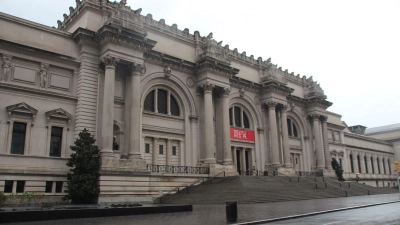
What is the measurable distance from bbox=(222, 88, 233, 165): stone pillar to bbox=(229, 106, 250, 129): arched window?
Result: 3.75m

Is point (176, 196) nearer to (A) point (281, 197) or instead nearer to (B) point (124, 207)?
(A) point (281, 197)

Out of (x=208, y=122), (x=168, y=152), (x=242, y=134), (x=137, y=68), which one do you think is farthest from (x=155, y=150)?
(x=242, y=134)

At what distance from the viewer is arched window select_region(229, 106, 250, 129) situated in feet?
141

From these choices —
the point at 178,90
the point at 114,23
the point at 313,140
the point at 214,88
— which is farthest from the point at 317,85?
the point at 114,23

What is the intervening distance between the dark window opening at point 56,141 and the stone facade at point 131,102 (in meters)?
0.08

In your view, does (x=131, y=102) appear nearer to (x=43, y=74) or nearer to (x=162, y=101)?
(x=162, y=101)

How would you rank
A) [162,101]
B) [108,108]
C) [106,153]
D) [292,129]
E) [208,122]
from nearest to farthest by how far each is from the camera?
[106,153]
[108,108]
[162,101]
[208,122]
[292,129]

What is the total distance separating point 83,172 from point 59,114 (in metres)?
5.36

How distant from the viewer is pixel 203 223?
1416 centimetres

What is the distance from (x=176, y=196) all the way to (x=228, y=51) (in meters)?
20.9

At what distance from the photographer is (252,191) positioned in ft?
93.7

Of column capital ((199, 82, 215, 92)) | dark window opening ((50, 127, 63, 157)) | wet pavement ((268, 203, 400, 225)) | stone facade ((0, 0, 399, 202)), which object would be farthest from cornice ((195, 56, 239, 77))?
wet pavement ((268, 203, 400, 225))

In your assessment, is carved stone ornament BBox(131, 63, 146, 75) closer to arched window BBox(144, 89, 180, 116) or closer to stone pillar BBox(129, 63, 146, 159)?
stone pillar BBox(129, 63, 146, 159)

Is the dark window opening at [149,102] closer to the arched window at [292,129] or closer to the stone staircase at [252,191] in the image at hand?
the stone staircase at [252,191]
